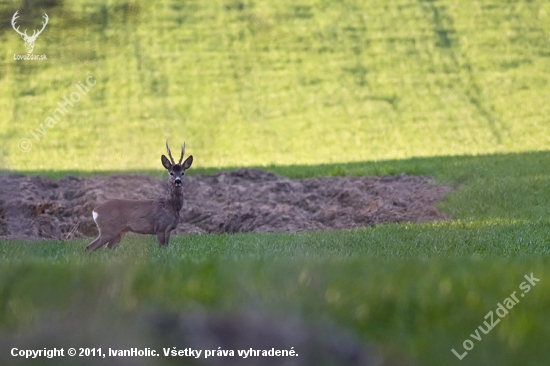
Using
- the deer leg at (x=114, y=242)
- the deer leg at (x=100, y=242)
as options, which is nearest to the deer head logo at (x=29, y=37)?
the deer leg at (x=100, y=242)

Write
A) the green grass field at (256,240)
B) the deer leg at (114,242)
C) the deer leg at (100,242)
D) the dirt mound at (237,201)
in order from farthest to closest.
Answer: the dirt mound at (237,201)
the deer leg at (114,242)
the deer leg at (100,242)
the green grass field at (256,240)

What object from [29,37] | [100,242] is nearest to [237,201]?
[100,242]

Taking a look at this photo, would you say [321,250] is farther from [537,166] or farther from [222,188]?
[537,166]

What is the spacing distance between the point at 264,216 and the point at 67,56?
370 inches

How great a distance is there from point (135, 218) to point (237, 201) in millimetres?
6563

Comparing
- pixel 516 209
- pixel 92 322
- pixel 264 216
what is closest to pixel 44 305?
pixel 92 322

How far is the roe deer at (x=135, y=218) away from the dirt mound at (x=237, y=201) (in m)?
3.44

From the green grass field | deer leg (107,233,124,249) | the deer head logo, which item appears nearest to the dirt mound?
the green grass field

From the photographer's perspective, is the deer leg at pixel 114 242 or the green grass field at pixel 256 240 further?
the deer leg at pixel 114 242

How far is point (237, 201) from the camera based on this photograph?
56.7 ft

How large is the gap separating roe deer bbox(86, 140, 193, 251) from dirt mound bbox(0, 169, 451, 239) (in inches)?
135

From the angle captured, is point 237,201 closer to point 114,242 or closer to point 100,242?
point 114,242

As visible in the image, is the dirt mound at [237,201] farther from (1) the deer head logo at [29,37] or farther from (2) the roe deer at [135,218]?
(1) the deer head logo at [29,37]

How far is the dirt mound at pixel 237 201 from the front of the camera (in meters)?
14.9
